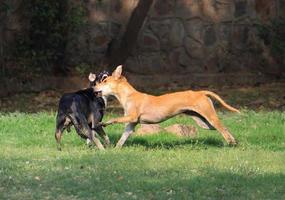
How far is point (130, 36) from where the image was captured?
17.5m

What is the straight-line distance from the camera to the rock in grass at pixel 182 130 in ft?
37.3

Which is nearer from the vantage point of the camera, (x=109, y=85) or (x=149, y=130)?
(x=109, y=85)

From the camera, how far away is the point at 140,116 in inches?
406

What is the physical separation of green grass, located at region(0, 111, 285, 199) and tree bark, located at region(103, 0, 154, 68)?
537 cm

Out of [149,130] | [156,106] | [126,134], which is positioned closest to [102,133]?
[126,134]

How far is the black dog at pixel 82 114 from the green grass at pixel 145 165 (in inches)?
9.4

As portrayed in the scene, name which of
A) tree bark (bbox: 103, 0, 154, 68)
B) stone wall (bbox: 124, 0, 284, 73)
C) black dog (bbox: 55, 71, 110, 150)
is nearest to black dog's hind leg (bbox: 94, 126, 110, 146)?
black dog (bbox: 55, 71, 110, 150)

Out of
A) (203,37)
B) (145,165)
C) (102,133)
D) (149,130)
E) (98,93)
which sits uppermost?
(98,93)

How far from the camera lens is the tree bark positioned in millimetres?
17219

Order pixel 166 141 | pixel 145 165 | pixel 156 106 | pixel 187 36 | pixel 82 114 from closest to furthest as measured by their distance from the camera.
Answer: pixel 145 165 < pixel 82 114 < pixel 156 106 < pixel 166 141 < pixel 187 36

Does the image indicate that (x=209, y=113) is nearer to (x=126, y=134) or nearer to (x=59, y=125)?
(x=126, y=134)

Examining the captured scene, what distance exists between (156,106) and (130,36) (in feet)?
24.2

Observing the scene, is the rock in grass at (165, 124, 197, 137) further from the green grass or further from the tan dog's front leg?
the tan dog's front leg

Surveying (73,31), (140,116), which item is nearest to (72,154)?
(140,116)
